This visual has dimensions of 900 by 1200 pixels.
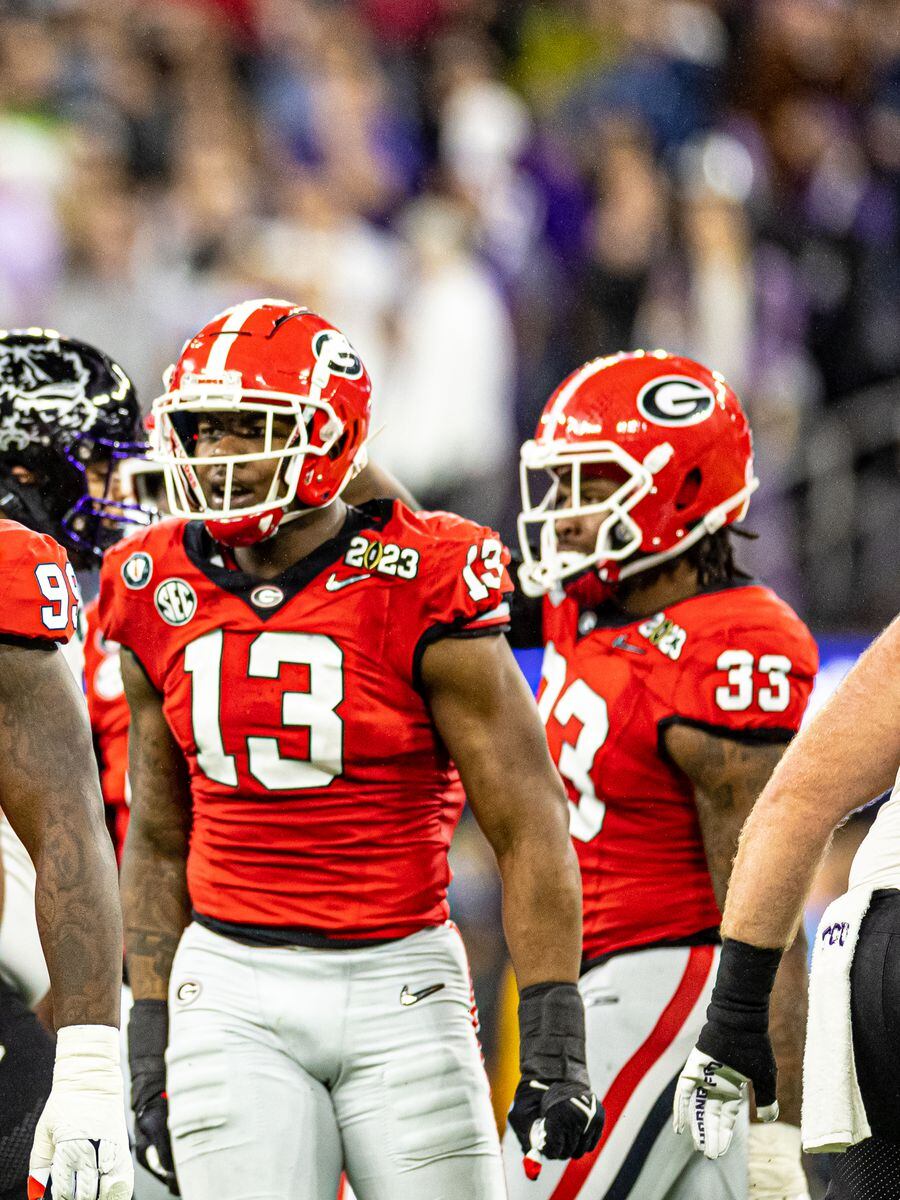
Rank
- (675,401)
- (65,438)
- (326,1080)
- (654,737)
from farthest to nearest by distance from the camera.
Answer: (675,401) → (65,438) → (654,737) → (326,1080)

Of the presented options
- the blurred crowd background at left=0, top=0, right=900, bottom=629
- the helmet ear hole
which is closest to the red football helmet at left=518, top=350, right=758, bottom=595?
the helmet ear hole

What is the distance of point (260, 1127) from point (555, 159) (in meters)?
7.06

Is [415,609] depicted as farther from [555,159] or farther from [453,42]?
[453,42]

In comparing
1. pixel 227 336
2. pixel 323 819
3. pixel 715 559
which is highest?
pixel 227 336

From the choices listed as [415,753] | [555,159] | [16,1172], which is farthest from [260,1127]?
[555,159]

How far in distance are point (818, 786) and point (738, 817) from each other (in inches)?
33.6

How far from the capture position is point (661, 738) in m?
3.52

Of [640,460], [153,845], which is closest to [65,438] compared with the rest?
[153,845]

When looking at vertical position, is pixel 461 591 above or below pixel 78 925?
above

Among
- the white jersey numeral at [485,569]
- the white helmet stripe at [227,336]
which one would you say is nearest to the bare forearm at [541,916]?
the white jersey numeral at [485,569]

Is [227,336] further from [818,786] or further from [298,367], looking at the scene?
[818,786]

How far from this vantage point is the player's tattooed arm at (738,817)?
3.40 meters

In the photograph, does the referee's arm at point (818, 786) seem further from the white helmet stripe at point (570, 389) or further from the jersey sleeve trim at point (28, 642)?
the white helmet stripe at point (570, 389)

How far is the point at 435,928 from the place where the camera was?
3307 millimetres
